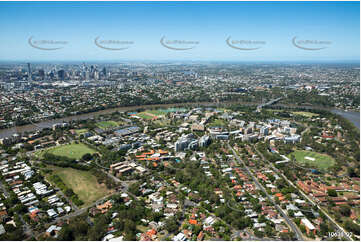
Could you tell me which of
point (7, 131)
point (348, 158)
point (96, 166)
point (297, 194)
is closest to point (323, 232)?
point (297, 194)

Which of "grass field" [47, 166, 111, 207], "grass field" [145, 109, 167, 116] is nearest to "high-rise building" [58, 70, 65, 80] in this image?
"grass field" [145, 109, 167, 116]

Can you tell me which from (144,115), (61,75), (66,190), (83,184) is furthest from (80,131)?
(61,75)

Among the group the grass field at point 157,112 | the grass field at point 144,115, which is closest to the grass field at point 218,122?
the grass field at point 157,112

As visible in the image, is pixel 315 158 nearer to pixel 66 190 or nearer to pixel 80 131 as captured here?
pixel 66 190

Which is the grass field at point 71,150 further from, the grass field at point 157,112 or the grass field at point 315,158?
the grass field at point 315,158

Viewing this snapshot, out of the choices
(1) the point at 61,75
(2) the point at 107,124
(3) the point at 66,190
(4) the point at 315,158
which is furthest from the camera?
(1) the point at 61,75

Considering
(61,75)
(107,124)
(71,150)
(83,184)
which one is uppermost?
(61,75)
